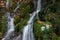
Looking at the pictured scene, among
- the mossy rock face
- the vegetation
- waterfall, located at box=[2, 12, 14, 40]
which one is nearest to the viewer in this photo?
the mossy rock face

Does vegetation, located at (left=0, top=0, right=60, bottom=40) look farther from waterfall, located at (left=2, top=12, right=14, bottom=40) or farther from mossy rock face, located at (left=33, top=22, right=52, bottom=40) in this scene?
waterfall, located at (left=2, top=12, right=14, bottom=40)

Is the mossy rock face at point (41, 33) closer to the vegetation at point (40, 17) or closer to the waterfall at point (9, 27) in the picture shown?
the vegetation at point (40, 17)

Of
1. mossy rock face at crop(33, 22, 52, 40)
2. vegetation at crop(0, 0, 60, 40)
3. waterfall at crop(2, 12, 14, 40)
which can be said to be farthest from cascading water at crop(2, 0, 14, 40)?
mossy rock face at crop(33, 22, 52, 40)

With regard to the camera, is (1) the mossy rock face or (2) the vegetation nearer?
(1) the mossy rock face

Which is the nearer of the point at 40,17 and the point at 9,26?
the point at 40,17

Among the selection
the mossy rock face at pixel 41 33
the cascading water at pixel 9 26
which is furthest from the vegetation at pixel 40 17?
the cascading water at pixel 9 26

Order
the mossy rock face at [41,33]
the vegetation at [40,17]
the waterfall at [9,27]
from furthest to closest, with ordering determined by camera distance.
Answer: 1. the waterfall at [9,27]
2. the vegetation at [40,17]
3. the mossy rock face at [41,33]

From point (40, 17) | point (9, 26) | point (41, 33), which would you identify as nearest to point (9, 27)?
point (9, 26)

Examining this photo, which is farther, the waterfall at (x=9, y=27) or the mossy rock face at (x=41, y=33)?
the waterfall at (x=9, y=27)

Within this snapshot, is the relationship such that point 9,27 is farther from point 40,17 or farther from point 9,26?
point 40,17

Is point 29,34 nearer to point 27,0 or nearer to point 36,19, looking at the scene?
point 36,19

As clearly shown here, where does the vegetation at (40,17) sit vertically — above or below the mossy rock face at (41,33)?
above

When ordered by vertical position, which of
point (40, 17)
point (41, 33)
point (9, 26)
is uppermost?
point (40, 17)

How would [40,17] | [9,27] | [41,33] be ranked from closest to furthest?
[41,33] < [40,17] < [9,27]
